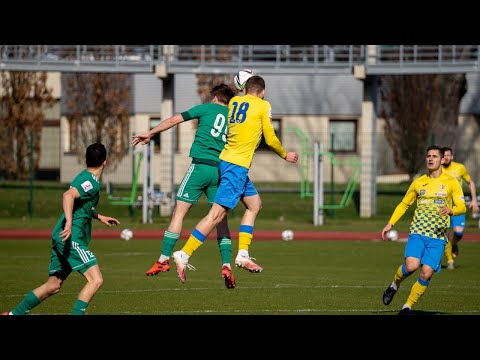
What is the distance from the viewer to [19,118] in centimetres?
4409

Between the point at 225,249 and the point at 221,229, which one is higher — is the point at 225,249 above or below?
below

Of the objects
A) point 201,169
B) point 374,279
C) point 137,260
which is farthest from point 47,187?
point 201,169

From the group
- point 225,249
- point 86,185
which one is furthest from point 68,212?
point 225,249

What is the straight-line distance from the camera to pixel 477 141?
45062mm

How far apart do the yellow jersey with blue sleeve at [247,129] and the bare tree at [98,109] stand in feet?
101

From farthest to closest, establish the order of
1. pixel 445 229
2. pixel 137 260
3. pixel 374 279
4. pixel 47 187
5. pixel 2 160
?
pixel 2 160, pixel 47 187, pixel 137 260, pixel 374 279, pixel 445 229

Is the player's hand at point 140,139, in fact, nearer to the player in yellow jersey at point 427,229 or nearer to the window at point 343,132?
the player in yellow jersey at point 427,229

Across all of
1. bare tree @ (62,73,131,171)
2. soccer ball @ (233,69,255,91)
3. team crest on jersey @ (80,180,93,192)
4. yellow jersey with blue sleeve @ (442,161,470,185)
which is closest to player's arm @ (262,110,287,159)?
soccer ball @ (233,69,255,91)

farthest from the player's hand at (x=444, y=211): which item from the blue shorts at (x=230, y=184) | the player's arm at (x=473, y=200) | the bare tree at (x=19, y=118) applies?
the bare tree at (x=19, y=118)

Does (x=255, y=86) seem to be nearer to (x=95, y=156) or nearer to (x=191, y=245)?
(x=191, y=245)

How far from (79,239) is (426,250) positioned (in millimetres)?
4423
